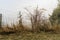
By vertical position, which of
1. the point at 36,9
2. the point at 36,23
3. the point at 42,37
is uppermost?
the point at 36,9

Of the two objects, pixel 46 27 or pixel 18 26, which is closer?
pixel 18 26

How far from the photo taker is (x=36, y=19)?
197 inches

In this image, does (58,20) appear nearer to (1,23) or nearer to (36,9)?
(36,9)

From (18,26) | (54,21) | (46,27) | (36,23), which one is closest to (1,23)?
(18,26)

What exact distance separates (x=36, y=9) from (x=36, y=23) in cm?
39

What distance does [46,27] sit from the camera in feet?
17.3

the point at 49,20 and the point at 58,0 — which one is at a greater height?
the point at 58,0

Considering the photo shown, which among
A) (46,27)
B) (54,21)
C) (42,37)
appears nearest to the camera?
(42,37)

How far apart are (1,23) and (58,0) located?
2.11 metres

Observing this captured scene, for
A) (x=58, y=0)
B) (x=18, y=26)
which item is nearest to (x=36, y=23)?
(x=18, y=26)

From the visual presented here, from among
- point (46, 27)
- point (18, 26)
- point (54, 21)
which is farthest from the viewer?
point (54, 21)

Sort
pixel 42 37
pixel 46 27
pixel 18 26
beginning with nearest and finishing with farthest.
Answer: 1. pixel 42 37
2. pixel 18 26
3. pixel 46 27

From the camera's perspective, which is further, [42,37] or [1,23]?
[1,23]

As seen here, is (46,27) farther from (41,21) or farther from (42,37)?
(42,37)
